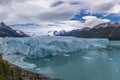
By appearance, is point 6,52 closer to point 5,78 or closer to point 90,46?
point 90,46

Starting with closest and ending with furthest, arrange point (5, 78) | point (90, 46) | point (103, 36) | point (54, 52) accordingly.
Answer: point (5, 78)
point (54, 52)
point (90, 46)
point (103, 36)

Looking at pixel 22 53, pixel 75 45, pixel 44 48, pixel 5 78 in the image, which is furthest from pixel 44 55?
pixel 5 78

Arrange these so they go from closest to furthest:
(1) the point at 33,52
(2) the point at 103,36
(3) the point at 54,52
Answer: (1) the point at 33,52
(3) the point at 54,52
(2) the point at 103,36

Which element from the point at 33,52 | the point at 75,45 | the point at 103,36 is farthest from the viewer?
the point at 103,36

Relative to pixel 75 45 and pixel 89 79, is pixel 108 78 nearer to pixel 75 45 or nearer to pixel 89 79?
pixel 89 79

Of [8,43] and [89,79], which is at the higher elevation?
[8,43]

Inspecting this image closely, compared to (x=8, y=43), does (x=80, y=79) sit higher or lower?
lower

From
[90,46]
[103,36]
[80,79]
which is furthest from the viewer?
[103,36]

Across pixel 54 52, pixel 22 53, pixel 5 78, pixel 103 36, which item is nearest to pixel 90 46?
pixel 54 52

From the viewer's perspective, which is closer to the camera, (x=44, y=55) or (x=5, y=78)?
(x=5, y=78)
